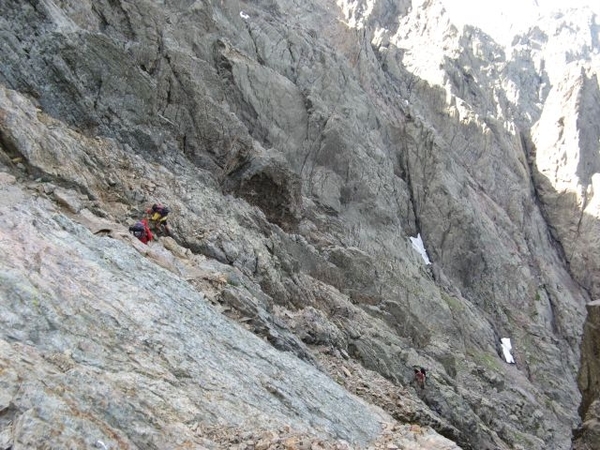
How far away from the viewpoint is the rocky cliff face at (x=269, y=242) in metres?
11.1

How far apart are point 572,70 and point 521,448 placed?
76.1 m

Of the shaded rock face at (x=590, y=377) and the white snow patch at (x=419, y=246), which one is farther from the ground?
the white snow patch at (x=419, y=246)

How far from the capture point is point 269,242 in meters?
27.0

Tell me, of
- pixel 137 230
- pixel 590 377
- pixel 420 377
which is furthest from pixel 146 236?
pixel 590 377

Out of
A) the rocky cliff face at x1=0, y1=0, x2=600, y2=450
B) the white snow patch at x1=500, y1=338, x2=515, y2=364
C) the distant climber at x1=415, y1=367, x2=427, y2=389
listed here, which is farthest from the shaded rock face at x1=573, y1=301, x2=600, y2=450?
the white snow patch at x1=500, y1=338, x2=515, y2=364

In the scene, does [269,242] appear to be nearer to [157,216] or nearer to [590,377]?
[157,216]

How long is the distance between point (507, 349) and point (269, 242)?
102 ft

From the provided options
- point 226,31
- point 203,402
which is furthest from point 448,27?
point 203,402

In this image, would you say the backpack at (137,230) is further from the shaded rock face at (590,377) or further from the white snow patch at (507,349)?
the white snow patch at (507,349)

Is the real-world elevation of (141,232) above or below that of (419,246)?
below

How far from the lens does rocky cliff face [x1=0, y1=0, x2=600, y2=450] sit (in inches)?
438

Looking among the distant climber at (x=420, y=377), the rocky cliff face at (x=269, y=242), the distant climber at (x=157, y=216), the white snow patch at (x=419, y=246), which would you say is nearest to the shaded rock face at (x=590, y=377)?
the rocky cliff face at (x=269, y=242)

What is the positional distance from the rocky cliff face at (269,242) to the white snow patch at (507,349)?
127cm

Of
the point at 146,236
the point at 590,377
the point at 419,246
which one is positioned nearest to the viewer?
the point at 146,236
